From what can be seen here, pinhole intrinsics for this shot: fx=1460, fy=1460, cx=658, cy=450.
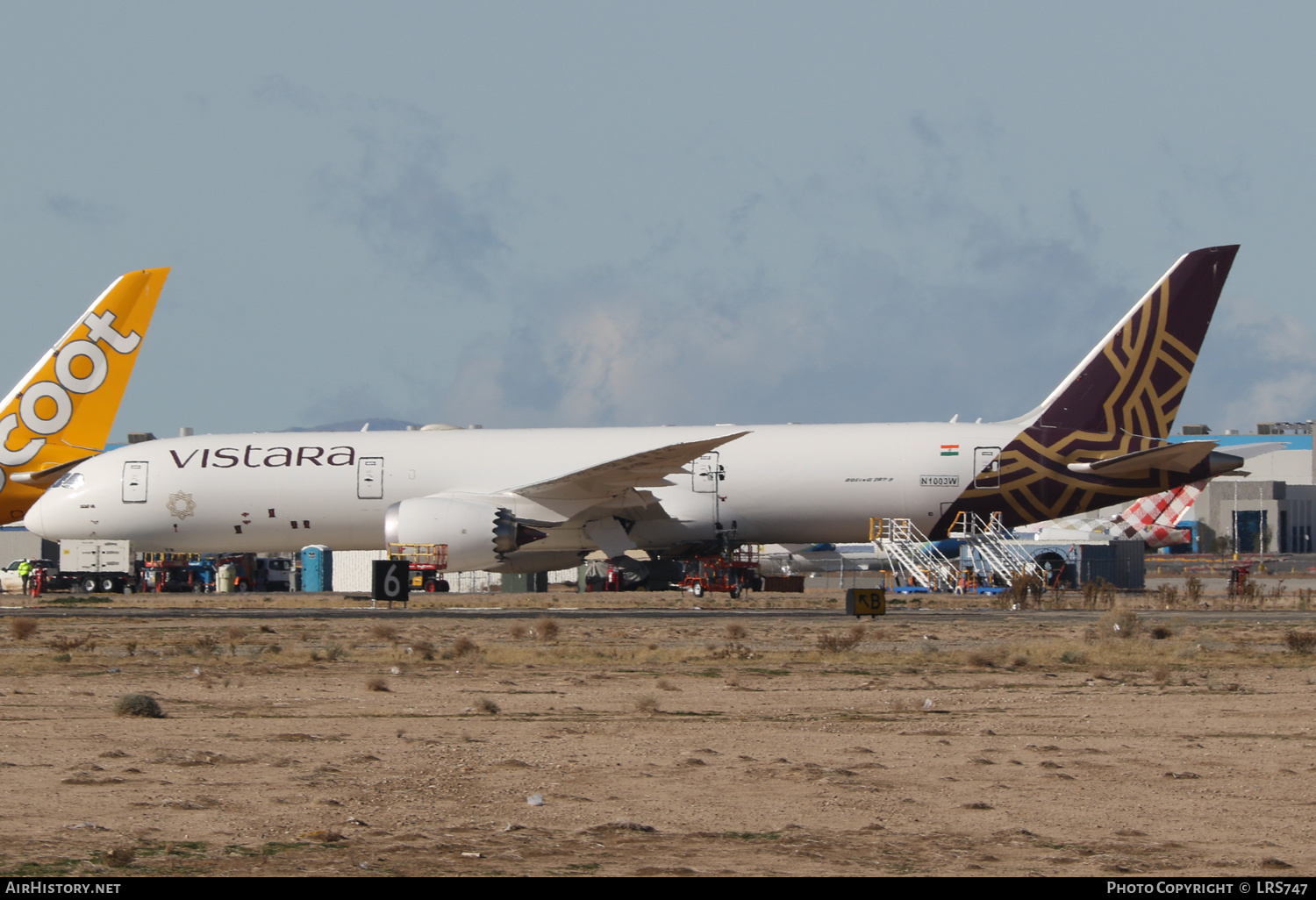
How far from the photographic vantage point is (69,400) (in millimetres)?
39750

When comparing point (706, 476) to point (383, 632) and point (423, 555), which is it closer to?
point (423, 555)

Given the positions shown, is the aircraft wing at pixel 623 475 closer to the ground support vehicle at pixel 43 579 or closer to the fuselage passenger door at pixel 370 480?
the fuselage passenger door at pixel 370 480

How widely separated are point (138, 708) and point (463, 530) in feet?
60.2

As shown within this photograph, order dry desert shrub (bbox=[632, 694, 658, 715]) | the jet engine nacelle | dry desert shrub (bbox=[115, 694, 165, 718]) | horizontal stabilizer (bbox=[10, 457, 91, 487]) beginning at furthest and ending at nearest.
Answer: horizontal stabilizer (bbox=[10, 457, 91, 487]), the jet engine nacelle, dry desert shrub (bbox=[632, 694, 658, 715]), dry desert shrub (bbox=[115, 694, 165, 718])

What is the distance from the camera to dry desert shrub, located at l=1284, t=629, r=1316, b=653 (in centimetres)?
A: 1969

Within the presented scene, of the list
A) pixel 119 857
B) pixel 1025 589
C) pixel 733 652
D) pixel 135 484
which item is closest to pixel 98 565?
pixel 135 484

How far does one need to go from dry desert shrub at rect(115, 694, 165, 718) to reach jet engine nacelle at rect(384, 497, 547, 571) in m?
18.0

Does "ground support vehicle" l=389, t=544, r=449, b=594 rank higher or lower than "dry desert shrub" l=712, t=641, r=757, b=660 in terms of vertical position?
higher

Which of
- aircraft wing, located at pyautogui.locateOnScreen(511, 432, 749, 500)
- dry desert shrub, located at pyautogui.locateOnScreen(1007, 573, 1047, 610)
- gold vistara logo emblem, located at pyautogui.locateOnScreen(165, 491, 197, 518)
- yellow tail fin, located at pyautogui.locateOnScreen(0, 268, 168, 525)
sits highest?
yellow tail fin, located at pyautogui.locateOnScreen(0, 268, 168, 525)

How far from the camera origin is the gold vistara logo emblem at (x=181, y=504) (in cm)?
3572

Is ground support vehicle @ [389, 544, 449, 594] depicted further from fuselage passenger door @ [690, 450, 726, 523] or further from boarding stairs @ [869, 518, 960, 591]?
boarding stairs @ [869, 518, 960, 591]

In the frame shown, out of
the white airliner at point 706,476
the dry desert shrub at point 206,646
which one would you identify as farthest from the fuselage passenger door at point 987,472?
the dry desert shrub at point 206,646

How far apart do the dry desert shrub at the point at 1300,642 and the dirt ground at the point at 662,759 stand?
35 centimetres

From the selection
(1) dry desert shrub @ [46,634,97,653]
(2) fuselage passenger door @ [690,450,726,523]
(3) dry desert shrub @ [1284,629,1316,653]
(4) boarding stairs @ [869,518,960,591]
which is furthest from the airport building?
(1) dry desert shrub @ [46,634,97,653]
